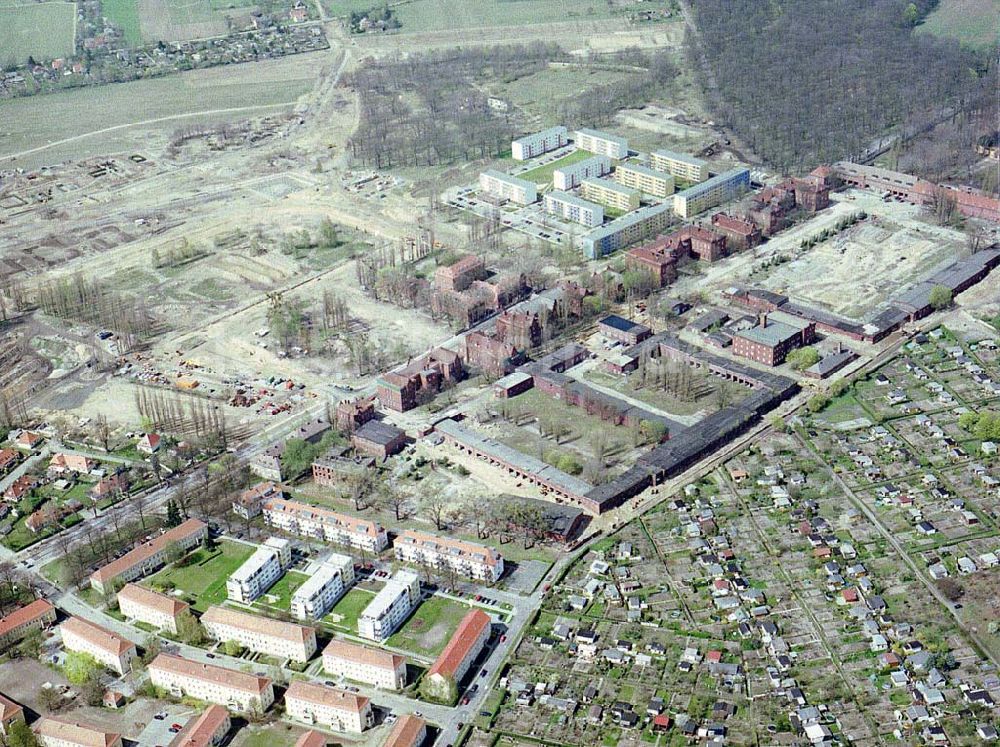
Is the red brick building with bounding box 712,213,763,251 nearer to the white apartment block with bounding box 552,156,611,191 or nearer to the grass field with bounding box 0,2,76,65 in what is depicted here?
the white apartment block with bounding box 552,156,611,191

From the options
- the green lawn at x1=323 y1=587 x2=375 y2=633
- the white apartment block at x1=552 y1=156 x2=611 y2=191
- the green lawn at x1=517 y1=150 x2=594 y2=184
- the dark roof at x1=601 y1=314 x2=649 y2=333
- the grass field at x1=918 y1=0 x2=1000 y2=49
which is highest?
the grass field at x1=918 y1=0 x2=1000 y2=49

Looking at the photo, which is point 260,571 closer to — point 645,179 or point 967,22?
point 645,179

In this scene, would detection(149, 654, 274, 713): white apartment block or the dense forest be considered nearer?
detection(149, 654, 274, 713): white apartment block

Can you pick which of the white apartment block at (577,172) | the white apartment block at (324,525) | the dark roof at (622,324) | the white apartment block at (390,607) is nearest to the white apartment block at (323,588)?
the white apartment block at (324,525)

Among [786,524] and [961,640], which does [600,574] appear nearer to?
[786,524]

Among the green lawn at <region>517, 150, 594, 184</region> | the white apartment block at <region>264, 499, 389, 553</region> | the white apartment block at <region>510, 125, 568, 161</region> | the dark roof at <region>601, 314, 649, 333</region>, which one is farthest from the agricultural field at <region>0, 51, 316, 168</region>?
the white apartment block at <region>264, 499, 389, 553</region>

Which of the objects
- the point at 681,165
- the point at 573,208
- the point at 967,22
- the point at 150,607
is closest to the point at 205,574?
the point at 150,607
